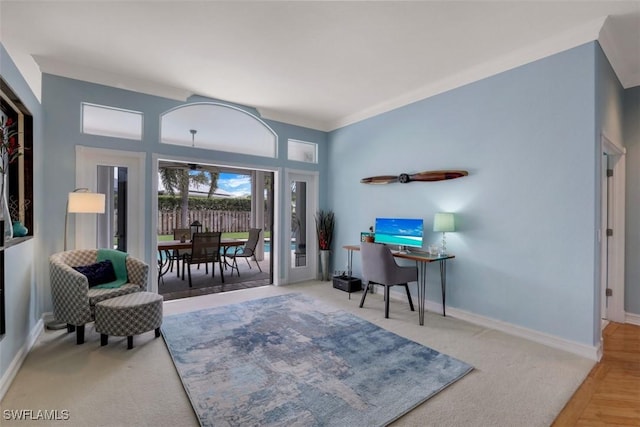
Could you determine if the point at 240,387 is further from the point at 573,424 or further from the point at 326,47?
the point at 326,47

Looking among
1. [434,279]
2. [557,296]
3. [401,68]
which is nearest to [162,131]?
[401,68]

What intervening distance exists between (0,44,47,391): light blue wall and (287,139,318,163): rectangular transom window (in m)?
3.23

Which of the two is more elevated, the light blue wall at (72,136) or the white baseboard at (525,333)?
the light blue wall at (72,136)

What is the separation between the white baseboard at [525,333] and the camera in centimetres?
259

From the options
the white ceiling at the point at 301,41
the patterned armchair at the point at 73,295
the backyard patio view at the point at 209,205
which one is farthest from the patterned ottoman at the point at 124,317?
the backyard patio view at the point at 209,205

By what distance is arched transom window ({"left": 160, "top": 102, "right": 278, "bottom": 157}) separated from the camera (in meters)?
4.16

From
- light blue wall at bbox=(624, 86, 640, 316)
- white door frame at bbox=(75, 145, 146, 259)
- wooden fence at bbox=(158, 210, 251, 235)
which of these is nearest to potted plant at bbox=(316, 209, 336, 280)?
white door frame at bbox=(75, 145, 146, 259)

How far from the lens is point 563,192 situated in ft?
9.01

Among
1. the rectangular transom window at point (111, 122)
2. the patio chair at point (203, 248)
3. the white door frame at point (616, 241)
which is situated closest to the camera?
the white door frame at point (616, 241)

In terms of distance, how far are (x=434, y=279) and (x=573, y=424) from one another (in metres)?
2.10

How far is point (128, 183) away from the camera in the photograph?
3.79 m

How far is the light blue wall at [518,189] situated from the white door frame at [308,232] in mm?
1795

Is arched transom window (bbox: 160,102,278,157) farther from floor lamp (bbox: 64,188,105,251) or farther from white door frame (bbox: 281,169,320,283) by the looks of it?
floor lamp (bbox: 64,188,105,251)
